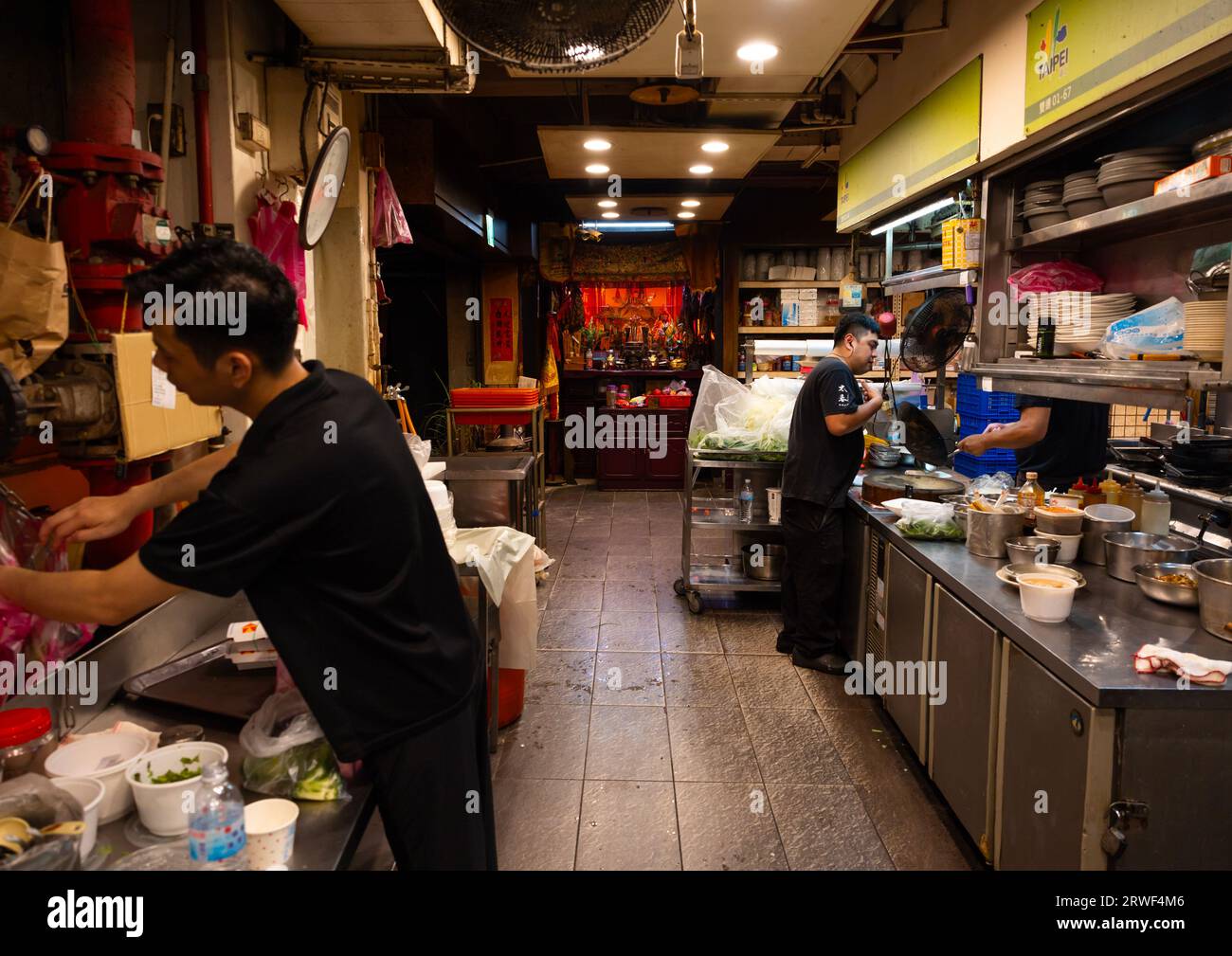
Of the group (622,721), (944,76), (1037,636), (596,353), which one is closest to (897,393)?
(944,76)

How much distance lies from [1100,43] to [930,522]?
177 cm

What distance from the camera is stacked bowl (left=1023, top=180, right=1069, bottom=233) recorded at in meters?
3.44

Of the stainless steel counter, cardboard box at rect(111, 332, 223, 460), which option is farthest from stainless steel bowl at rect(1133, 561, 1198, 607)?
cardboard box at rect(111, 332, 223, 460)

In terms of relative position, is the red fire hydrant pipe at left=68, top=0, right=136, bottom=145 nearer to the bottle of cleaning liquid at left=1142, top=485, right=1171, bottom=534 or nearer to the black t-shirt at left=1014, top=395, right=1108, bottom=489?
the bottle of cleaning liquid at left=1142, top=485, right=1171, bottom=534

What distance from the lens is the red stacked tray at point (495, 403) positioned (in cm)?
616

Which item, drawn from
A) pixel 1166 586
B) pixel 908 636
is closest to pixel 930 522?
pixel 908 636

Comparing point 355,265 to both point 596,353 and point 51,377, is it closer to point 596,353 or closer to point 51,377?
point 51,377

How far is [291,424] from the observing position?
1.48m

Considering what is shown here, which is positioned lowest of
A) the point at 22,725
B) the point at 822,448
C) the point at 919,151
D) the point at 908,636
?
the point at 908,636

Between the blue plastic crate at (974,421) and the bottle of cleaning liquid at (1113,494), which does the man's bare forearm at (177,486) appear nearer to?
the bottle of cleaning liquid at (1113,494)

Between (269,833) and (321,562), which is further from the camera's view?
(321,562)

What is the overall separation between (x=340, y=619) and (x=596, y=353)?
9011 mm

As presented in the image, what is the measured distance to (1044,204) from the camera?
3.48m

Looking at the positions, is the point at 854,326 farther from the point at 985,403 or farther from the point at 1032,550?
the point at 985,403
